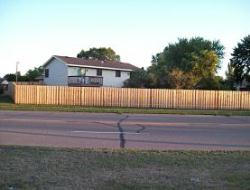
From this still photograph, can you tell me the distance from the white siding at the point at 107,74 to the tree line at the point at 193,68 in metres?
2.82

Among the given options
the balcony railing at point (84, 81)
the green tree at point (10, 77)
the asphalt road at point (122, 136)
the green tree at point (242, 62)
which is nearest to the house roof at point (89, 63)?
the balcony railing at point (84, 81)

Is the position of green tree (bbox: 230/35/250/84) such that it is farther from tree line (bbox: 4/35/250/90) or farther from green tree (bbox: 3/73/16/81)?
green tree (bbox: 3/73/16/81)

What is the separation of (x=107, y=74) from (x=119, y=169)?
55109 millimetres

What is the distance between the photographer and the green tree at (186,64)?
155 feet

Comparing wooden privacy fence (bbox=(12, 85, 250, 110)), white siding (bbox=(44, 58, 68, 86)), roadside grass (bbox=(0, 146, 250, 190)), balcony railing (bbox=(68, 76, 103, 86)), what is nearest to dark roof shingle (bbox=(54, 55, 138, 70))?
white siding (bbox=(44, 58, 68, 86))

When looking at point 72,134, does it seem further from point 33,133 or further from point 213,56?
point 213,56

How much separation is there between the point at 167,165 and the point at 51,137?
5.49 metres

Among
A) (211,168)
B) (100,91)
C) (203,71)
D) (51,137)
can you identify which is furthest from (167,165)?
(203,71)

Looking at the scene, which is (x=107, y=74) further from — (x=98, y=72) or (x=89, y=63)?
(x=89, y=63)

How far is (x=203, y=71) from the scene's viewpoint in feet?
189

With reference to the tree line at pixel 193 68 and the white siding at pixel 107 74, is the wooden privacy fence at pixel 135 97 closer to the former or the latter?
the tree line at pixel 193 68

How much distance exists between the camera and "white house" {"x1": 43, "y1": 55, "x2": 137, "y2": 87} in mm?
56188

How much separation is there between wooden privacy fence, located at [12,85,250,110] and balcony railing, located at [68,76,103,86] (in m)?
16.4

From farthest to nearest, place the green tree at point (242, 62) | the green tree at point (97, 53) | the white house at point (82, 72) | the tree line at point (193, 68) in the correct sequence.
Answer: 1. the green tree at point (97, 53)
2. the green tree at point (242, 62)
3. the white house at point (82, 72)
4. the tree line at point (193, 68)
